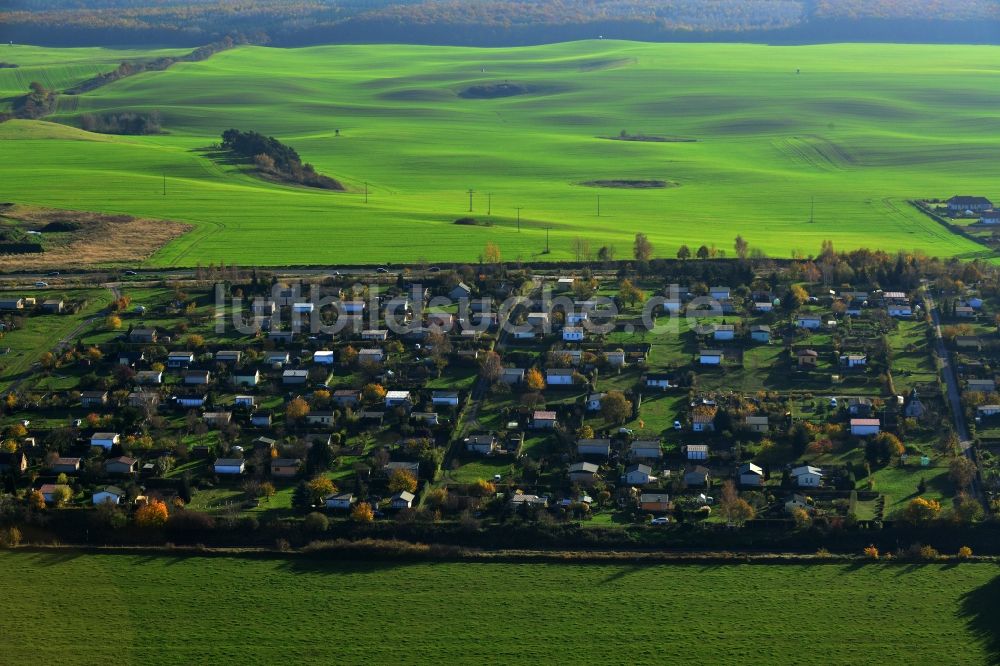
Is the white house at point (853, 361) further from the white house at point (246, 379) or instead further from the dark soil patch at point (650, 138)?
the dark soil patch at point (650, 138)

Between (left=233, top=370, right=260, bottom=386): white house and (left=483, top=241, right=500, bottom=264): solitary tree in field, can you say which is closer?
(left=233, top=370, right=260, bottom=386): white house

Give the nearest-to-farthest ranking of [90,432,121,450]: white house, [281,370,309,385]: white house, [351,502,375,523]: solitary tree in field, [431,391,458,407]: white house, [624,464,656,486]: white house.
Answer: [351,502,375,523]: solitary tree in field < [624,464,656,486]: white house < [90,432,121,450]: white house < [431,391,458,407]: white house < [281,370,309,385]: white house

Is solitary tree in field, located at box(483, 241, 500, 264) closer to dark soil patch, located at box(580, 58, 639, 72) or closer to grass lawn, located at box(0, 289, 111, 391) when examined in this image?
grass lawn, located at box(0, 289, 111, 391)

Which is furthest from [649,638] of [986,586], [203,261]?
[203,261]

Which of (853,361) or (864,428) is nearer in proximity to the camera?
(864,428)

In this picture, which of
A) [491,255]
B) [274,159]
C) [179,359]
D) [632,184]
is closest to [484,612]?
[179,359]

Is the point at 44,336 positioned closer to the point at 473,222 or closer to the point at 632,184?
the point at 473,222

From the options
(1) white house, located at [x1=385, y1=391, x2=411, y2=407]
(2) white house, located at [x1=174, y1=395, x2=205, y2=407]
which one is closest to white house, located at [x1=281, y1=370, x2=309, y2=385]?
(2) white house, located at [x1=174, y1=395, x2=205, y2=407]

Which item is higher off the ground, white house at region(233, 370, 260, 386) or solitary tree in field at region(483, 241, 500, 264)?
solitary tree in field at region(483, 241, 500, 264)
